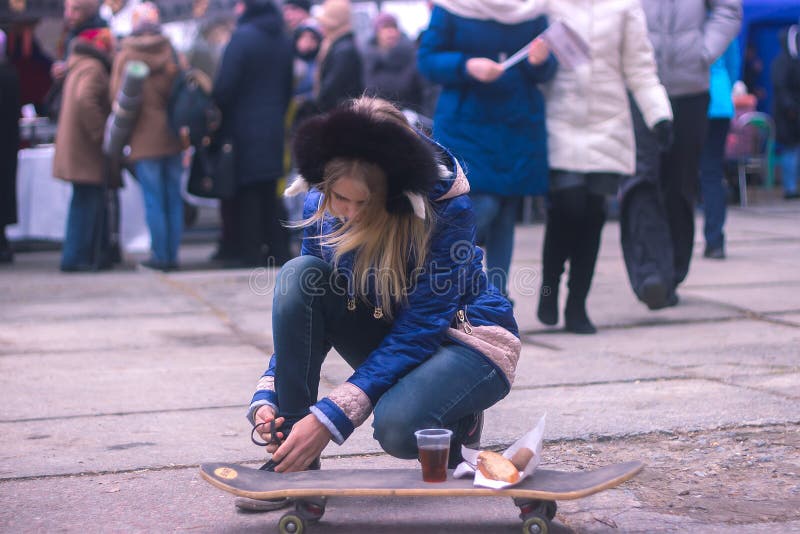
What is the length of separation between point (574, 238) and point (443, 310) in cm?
266

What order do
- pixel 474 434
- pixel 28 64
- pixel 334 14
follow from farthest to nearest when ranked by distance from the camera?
1. pixel 28 64
2. pixel 334 14
3. pixel 474 434

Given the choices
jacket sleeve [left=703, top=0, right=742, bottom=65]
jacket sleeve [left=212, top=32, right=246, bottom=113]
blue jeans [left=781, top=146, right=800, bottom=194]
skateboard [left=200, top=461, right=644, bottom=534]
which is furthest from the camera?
blue jeans [left=781, top=146, right=800, bottom=194]

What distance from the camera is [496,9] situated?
569 cm

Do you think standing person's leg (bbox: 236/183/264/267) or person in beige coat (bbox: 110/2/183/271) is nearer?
person in beige coat (bbox: 110/2/183/271)

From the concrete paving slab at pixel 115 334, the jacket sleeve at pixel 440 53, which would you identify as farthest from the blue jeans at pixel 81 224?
the jacket sleeve at pixel 440 53

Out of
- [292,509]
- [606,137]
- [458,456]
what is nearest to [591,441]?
[458,456]

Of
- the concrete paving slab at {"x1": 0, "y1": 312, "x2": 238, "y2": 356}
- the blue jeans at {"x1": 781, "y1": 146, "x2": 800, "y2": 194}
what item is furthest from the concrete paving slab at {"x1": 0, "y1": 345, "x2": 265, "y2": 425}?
the blue jeans at {"x1": 781, "y1": 146, "x2": 800, "y2": 194}

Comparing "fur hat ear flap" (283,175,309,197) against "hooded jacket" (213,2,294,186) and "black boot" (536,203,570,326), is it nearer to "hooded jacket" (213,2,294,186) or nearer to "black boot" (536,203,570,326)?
"black boot" (536,203,570,326)

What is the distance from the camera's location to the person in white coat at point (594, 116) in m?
5.70

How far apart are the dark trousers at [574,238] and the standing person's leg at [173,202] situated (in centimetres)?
349

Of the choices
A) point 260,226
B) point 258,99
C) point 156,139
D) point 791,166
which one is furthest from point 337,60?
point 791,166

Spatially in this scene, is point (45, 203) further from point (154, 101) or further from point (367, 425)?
point (367, 425)

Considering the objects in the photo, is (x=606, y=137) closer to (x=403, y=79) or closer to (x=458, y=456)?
(x=458, y=456)

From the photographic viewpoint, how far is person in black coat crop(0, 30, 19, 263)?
891 cm
